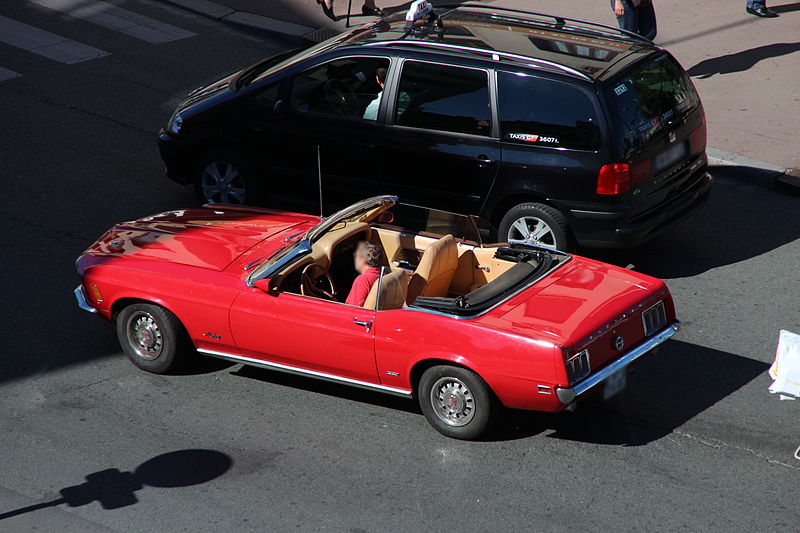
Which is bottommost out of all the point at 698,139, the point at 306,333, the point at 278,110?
the point at 306,333

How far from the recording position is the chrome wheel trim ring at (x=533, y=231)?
854 centimetres

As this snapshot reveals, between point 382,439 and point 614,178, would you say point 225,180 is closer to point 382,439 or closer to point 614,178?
point 614,178

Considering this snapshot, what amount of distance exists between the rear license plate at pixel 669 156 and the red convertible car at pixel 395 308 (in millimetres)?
1784

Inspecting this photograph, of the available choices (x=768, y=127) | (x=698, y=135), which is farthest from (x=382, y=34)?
(x=768, y=127)

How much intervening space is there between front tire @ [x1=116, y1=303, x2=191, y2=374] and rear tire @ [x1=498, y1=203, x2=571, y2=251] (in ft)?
9.98

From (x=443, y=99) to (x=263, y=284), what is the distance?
279cm

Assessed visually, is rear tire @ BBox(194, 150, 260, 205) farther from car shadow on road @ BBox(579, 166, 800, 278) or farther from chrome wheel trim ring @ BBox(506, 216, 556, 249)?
car shadow on road @ BBox(579, 166, 800, 278)

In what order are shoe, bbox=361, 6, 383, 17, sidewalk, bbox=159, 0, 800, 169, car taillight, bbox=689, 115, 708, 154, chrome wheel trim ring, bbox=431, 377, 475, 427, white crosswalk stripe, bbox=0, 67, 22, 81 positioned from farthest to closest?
1. shoe, bbox=361, 6, 383, 17
2. white crosswalk stripe, bbox=0, 67, 22, 81
3. sidewalk, bbox=159, 0, 800, 169
4. car taillight, bbox=689, 115, 708, 154
5. chrome wheel trim ring, bbox=431, 377, 475, 427

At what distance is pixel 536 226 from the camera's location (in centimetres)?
860

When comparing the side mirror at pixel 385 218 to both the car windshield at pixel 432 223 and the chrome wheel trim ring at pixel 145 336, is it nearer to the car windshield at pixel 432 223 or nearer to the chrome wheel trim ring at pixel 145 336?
the car windshield at pixel 432 223

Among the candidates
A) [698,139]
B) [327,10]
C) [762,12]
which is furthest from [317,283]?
[762,12]

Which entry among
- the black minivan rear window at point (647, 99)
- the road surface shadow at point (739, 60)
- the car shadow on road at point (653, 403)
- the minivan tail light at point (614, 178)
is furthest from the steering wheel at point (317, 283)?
the road surface shadow at point (739, 60)

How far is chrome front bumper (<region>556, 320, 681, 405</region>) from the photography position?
5.92m

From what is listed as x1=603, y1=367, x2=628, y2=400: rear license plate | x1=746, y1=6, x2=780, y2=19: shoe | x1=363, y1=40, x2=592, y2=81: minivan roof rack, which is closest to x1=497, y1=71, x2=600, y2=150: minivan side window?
x1=363, y1=40, x2=592, y2=81: minivan roof rack
